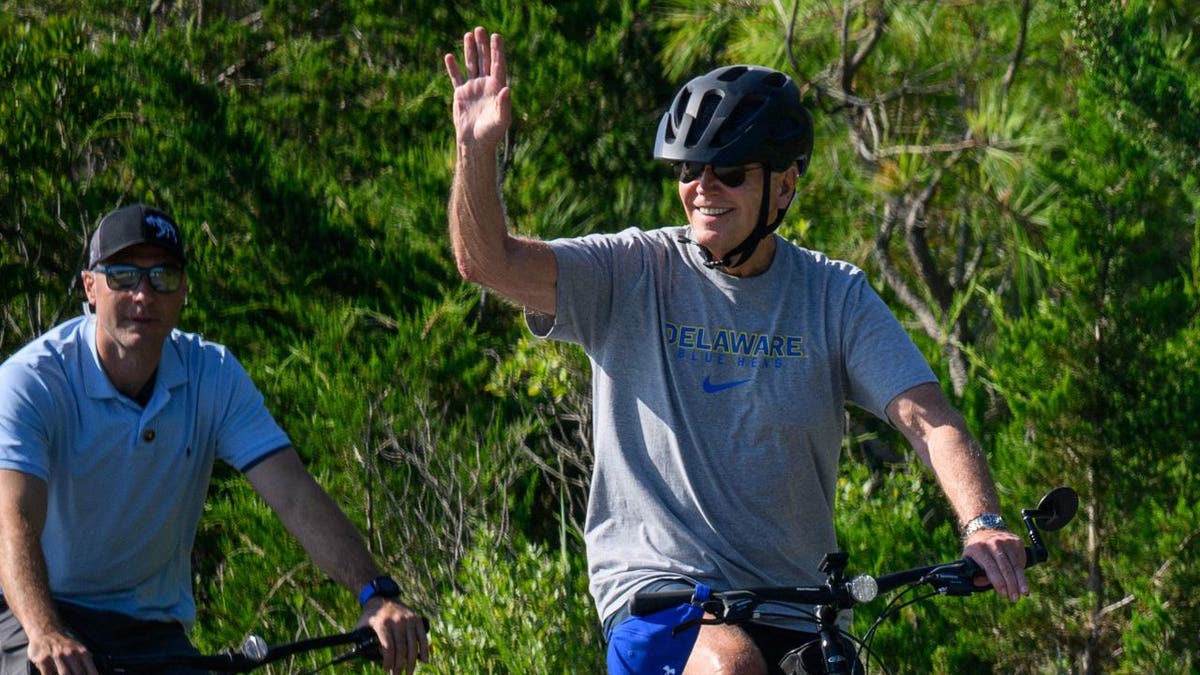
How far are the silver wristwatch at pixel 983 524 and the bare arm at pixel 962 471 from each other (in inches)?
0.8

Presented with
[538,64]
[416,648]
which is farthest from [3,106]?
[416,648]

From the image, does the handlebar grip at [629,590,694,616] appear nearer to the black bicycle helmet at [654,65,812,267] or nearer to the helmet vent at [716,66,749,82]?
the black bicycle helmet at [654,65,812,267]

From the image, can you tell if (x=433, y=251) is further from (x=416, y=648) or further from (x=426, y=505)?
(x=416, y=648)

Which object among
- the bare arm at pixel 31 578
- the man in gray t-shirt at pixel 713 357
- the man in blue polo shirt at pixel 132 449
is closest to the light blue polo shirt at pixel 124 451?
the man in blue polo shirt at pixel 132 449

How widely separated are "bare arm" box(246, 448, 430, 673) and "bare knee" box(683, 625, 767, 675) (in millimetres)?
642

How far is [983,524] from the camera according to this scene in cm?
338

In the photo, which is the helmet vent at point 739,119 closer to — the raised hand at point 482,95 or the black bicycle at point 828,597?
the raised hand at point 482,95

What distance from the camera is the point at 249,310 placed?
8.50 metres

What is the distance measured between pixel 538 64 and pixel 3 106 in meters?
2.76

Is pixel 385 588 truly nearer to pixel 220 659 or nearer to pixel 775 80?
pixel 220 659

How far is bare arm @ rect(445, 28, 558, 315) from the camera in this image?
11.4ft

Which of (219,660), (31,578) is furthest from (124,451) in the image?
(219,660)

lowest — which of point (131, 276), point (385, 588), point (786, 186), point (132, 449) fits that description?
point (385, 588)

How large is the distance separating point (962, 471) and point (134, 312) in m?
1.87
